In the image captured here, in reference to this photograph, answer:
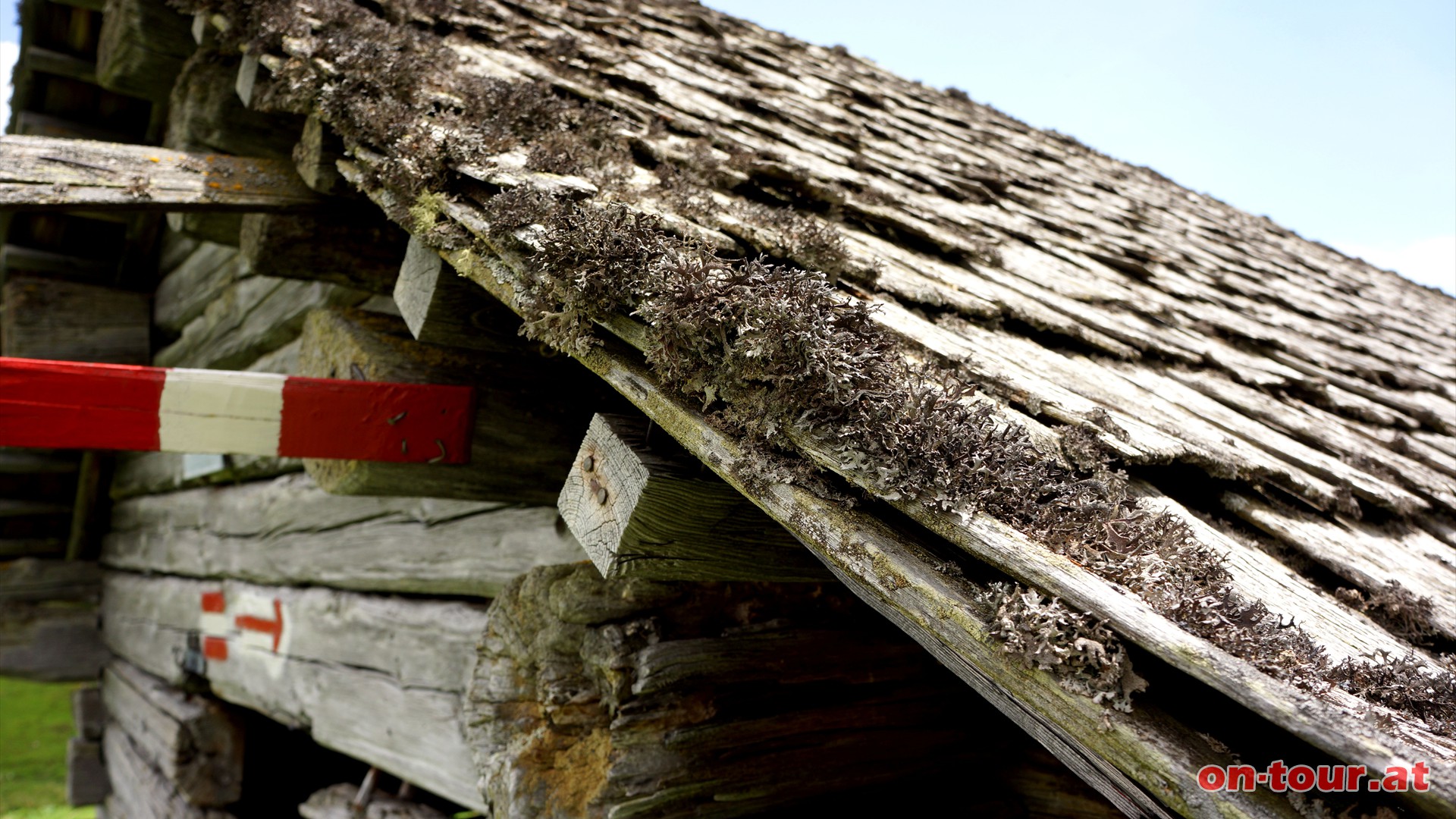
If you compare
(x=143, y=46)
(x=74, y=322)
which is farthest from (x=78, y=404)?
(x=74, y=322)

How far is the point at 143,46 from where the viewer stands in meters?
3.12

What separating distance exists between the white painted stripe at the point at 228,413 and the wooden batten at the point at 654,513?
32.6 inches

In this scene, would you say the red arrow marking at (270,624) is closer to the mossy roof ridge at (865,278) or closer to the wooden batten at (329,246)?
the wooden batten at (329,246)

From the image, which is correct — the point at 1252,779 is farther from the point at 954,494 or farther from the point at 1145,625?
the point at 954,494

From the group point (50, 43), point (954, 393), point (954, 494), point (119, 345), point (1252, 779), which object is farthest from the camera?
point (119, 345)

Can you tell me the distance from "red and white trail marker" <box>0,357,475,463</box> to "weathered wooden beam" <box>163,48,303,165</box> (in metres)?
1.15

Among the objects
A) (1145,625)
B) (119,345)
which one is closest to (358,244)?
(1145,625)

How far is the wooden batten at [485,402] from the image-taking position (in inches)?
79.1

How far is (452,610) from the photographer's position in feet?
8.95

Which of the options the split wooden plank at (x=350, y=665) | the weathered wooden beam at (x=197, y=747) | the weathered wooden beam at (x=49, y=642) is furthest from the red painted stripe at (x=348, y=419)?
the weathered wooden beam at (x=49, y=642)

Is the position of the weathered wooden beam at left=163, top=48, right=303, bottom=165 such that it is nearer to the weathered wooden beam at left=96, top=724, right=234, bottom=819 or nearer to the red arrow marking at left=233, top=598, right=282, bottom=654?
the red arrow marking at left=233, top=598, right=282, bottom=654

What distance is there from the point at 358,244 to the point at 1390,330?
4387mm

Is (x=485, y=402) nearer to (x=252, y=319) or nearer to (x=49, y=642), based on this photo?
(x=252, y=319)

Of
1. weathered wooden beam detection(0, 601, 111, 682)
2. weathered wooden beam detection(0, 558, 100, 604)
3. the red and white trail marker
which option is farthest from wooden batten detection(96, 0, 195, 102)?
weathered wooden beam detection(0, 601, 111, 682)
